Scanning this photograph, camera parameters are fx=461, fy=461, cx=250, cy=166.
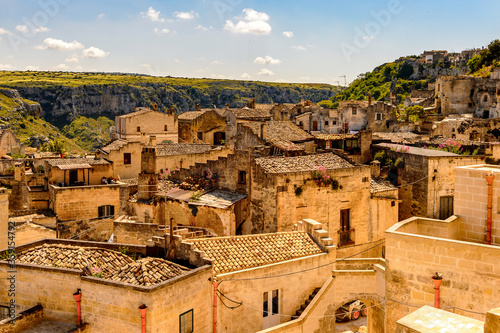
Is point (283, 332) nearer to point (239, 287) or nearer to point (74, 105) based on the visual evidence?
point (239, 287)

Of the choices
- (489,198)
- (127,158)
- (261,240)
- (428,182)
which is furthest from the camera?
(127,158)

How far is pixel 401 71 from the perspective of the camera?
13125 cm

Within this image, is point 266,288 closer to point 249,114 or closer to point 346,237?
point 346,237

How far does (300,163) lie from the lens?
85.0 feet

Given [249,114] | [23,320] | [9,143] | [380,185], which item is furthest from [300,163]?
[9,143]

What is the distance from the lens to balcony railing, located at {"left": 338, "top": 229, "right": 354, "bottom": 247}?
2531 centimetres

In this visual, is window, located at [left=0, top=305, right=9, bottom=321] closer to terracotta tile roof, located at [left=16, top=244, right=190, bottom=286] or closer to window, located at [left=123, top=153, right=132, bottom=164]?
terracotta tile roof, located at [left=16, top=244, right=190, bottom=286]

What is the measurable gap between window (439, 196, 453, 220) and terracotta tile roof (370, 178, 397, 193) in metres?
2.98

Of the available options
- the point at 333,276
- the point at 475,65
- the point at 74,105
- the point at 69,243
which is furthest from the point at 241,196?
the point at 74,105

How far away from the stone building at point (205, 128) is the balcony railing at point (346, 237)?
3314cm

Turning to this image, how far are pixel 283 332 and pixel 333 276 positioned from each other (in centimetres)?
352

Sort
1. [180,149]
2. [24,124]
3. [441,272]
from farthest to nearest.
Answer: [24,124], [180,149], [441,272]

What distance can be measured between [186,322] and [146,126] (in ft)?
132

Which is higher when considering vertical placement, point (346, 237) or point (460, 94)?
point (460, 94)
